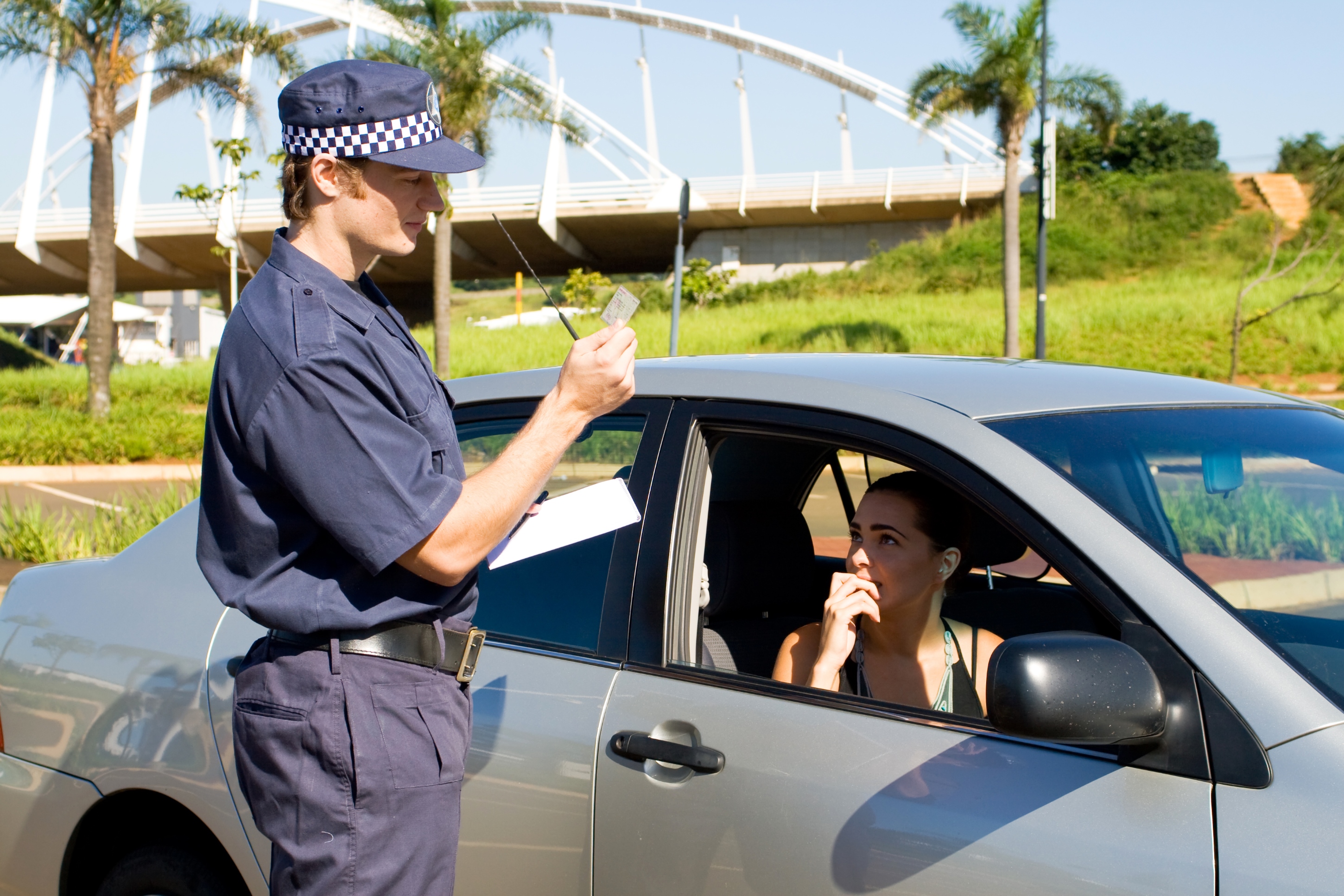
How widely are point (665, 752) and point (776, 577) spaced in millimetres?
907

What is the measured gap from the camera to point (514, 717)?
85.4 inches

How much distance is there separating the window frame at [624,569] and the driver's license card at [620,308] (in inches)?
18.9

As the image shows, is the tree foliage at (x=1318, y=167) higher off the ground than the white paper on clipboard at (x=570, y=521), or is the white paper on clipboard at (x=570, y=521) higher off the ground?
the tree foliage at (x=1318, y=167)

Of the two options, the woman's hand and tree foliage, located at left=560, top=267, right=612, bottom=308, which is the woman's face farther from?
tree foliage, located at left=560, top=267, right=612, bottom=308

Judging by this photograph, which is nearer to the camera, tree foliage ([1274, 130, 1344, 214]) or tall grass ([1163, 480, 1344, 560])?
tall grass ([1163, 480, 1344, 560])

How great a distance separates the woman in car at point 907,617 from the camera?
231 cm

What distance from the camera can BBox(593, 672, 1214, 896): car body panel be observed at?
1542 millimetres

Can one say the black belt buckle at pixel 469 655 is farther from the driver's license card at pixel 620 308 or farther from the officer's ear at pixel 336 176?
the officer's ear at pixel 336 176

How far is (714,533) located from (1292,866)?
1405 millimetres

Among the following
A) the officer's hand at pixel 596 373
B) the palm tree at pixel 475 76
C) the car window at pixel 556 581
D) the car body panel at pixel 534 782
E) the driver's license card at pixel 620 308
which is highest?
the palm tree at pixel 475 76

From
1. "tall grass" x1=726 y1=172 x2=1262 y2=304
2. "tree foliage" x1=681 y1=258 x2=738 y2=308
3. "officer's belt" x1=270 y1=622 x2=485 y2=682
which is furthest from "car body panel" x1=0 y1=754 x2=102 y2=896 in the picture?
"tree foliage" x1=681 y1=258 x2=738 y2=308

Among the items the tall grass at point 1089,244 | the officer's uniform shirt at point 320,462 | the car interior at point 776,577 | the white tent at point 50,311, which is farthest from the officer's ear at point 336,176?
the white tent at point 50,311

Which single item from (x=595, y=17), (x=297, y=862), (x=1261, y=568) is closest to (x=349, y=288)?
(x=297, y=862)

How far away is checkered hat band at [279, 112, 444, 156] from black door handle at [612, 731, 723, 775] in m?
1.02
